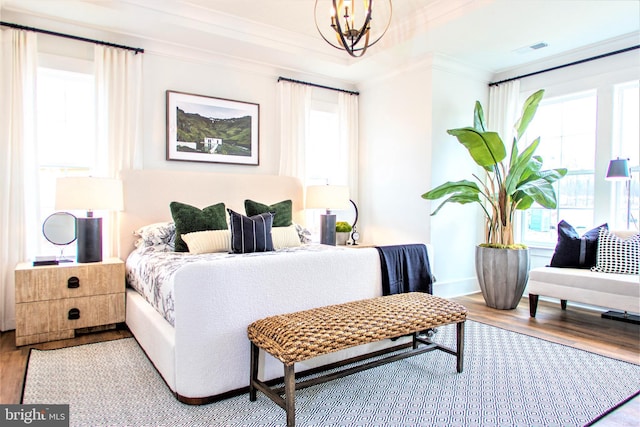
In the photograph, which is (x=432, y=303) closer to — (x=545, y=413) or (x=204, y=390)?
(x=545, y=413)

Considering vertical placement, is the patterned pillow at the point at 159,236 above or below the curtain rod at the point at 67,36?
below

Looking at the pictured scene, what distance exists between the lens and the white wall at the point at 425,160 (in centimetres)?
464

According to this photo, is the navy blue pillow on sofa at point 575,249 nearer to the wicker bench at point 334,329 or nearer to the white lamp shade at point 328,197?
the wicker bench at point 334,329

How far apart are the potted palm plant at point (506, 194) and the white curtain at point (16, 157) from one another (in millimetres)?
3767

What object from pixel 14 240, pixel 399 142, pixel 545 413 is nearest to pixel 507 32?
pixel 399 142

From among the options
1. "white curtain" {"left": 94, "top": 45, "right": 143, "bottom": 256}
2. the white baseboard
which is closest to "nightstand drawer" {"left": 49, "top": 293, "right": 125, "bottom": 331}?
"white curtain" {"left": 94, "top": 45, "right": 143, "bottom": 256}

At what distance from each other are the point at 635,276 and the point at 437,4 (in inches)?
118

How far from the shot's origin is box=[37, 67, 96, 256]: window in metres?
3.73

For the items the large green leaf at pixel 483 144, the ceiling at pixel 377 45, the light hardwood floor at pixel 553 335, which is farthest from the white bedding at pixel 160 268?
the ceiling at pixel 377 45

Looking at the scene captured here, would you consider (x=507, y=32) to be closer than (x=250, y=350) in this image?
No

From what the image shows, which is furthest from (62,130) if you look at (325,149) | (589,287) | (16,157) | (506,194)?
(589,287)

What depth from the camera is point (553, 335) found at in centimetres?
343

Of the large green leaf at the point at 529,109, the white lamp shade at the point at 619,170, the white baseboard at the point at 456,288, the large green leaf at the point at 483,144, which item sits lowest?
the white baseboard at the point at 456,288

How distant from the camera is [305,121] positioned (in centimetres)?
508
